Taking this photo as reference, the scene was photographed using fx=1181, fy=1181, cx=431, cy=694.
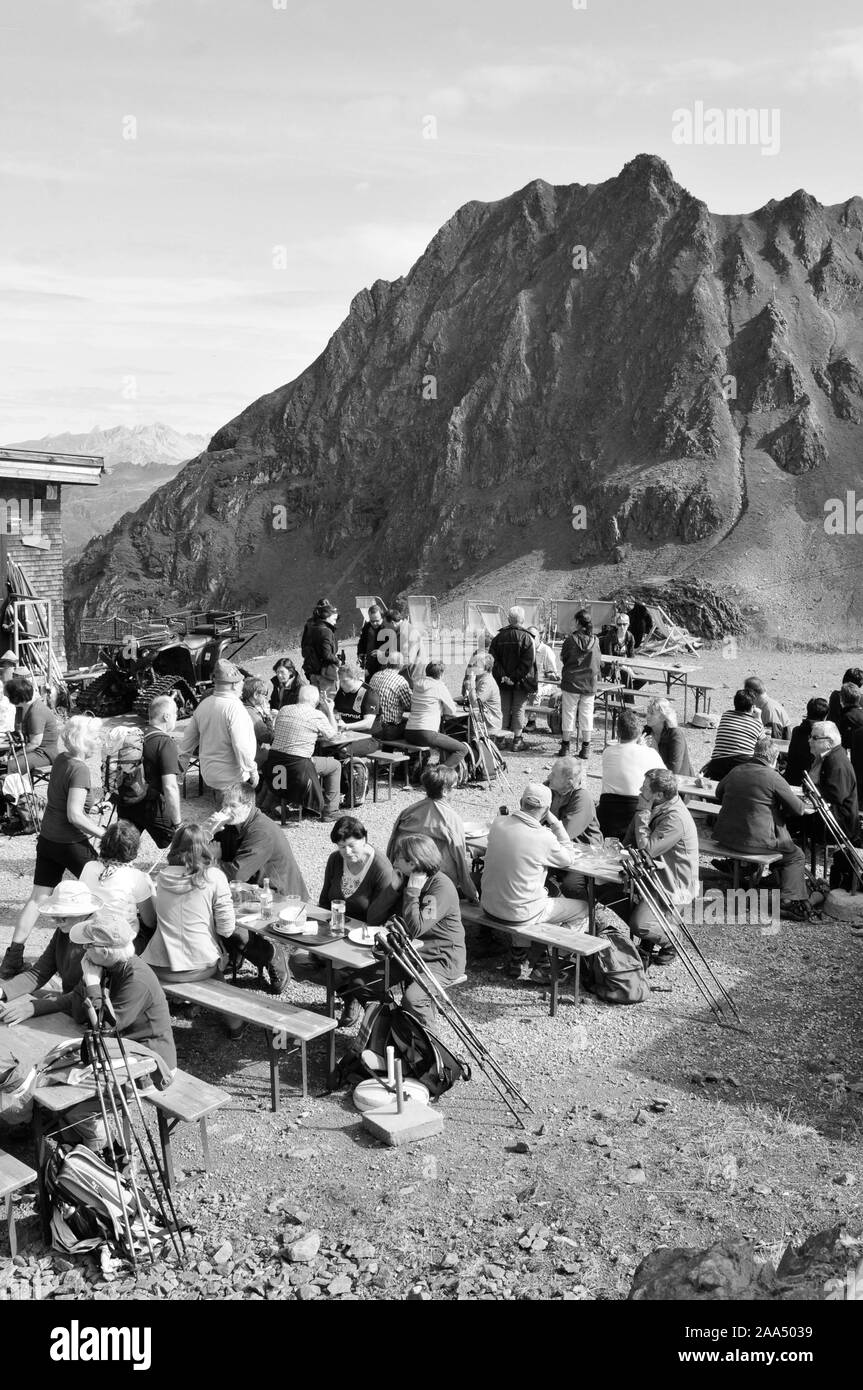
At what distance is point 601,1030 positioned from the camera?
26.5 ft

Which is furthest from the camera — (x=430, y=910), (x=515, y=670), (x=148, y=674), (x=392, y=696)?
(x=148, y=674)

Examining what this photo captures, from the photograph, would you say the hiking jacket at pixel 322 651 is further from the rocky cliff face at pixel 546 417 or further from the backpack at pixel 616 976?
the rocky cliff face at pixel 546 417

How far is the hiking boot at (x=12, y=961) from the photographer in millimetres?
8312

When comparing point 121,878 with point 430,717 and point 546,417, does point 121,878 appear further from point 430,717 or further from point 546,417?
point 546,417

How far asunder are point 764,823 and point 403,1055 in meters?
4.40

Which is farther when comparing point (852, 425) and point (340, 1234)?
point (852, 425)

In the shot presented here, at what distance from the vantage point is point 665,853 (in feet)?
30.0

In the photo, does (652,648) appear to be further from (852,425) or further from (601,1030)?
(852,425)

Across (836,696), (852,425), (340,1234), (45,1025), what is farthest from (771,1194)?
(852,425)

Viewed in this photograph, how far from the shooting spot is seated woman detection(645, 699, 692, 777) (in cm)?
1204

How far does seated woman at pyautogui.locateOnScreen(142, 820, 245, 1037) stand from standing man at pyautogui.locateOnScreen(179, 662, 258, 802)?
10.8 feet

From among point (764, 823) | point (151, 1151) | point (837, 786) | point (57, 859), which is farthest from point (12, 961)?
point (837, 786)

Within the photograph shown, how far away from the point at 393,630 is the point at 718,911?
7575mm
